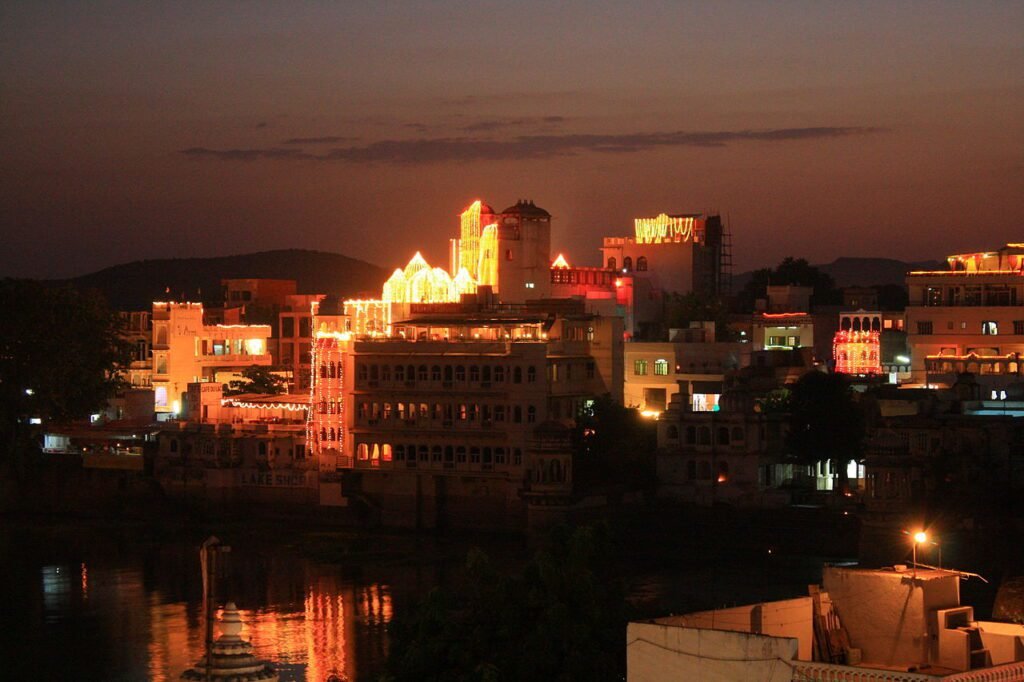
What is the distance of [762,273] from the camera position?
10169 cm

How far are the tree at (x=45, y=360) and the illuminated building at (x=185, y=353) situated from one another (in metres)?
6.06

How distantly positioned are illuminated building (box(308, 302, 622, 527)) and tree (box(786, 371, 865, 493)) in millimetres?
6810

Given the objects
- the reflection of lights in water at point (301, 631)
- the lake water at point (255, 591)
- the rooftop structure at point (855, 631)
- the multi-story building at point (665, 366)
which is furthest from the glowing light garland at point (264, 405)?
the rooftop structure at point (855, 631)

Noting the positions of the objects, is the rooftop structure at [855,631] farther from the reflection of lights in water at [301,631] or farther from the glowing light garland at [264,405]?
the glowing light garland at [264,405]

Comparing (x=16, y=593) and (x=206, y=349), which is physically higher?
(x=206, y=349)

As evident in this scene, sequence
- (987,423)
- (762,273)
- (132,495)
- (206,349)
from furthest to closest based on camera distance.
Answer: (762,273), (206,349), (132,495), (987,423)

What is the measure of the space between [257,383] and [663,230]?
719 inches

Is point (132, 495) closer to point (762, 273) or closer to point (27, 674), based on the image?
point (27, 674)

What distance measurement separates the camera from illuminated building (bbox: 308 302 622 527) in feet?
204

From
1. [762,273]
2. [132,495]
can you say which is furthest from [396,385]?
[762,273]

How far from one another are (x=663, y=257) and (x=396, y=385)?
859 inches

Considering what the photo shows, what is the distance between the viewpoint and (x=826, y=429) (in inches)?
2406

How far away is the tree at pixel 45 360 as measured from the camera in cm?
7150

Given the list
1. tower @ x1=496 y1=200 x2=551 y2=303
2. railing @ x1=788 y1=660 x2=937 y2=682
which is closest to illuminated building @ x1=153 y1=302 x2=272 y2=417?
tower @ x1=496 y1=200 x2=551 y2=303
